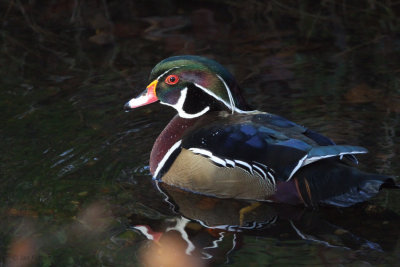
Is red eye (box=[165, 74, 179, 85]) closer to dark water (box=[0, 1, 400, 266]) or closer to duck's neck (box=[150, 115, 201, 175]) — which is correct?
duck's neck (box=[150, 115, 201, 175])

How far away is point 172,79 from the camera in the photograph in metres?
5.89

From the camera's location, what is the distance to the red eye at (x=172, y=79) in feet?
19.3

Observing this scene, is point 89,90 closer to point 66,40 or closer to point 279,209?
point 66,40

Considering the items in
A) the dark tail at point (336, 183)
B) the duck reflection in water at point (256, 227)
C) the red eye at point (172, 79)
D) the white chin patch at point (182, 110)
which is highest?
the red eye at point (172, 79)

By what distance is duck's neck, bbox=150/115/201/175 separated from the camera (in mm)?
5852

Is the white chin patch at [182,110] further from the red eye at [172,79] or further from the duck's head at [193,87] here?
the red eye at [172,79]

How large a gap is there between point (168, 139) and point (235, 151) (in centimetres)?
80

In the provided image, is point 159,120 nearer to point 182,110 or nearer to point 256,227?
point 182,110

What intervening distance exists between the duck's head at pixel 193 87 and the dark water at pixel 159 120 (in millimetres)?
592

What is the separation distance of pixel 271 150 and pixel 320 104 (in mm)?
1899

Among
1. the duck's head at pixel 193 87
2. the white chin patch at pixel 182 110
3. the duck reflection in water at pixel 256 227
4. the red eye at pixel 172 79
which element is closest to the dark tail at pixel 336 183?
the duck reflection in water at pixel 256 227

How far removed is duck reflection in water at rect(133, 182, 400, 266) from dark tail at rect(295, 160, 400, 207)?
148mm

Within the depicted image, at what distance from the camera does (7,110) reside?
721cm

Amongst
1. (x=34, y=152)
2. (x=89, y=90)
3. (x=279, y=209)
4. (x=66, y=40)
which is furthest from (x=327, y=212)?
(x=66, y=40)
